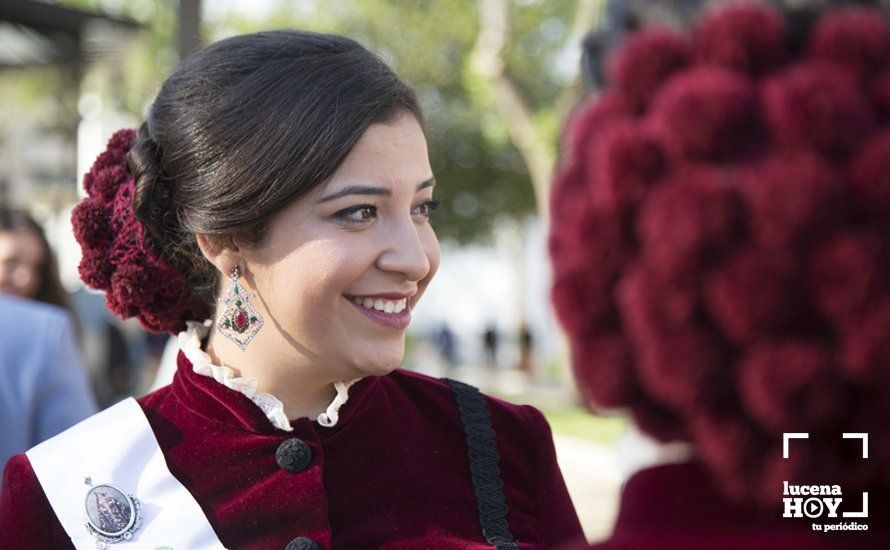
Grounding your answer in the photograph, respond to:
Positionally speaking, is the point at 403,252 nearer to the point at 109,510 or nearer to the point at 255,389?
the point at 255,389

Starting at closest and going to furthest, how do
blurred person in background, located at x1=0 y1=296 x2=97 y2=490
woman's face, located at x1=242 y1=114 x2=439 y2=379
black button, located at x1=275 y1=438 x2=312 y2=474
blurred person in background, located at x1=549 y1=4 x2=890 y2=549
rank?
blurred person in background, located at x1=549 y1=4 x2=890 y2=549, woman's face, located at x1=242 y1=114 x2=439 y2=379, black button, located at x1=275 y1=438 x2=312 y2=474, blurred person in background, located at x1=0 y1=296 x2=97 y2=490

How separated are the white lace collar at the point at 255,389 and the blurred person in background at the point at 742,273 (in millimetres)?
1161

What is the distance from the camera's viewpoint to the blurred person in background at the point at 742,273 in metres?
1.05

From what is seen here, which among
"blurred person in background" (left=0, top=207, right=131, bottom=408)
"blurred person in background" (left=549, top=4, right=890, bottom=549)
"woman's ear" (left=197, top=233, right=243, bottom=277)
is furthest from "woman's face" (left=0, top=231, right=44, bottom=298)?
"blurred person in background" (left=549, top=4, right=890, bottom=549)

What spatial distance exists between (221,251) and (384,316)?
36 cm

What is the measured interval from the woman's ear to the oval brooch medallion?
0.46 meters

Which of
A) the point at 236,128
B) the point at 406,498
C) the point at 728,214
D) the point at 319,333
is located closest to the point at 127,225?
the point at 236,128

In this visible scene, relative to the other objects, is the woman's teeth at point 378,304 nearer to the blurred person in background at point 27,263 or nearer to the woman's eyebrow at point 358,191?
the woman's eyebrow at point 358,191

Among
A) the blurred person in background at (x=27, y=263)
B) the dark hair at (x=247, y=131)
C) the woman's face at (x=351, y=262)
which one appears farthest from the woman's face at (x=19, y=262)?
the woman's face at (x=351, y=262)

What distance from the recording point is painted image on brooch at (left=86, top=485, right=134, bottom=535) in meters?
2.21

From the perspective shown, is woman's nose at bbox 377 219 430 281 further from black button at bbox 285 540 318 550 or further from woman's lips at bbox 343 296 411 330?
black button at bbox 285 540 318 550

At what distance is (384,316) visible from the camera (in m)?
2.16

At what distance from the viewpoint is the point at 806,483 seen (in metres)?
1.12

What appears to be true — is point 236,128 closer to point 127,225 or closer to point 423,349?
point 127,225
